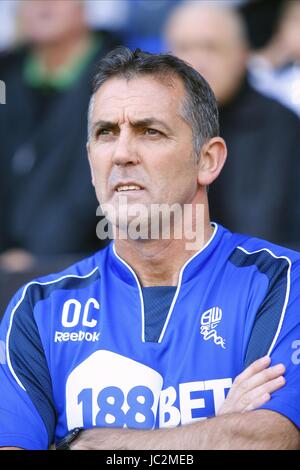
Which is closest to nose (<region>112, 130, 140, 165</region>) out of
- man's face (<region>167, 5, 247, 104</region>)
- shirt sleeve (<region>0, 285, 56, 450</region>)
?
shirt sleeve (<region>0, 285, 56, 450</region>)

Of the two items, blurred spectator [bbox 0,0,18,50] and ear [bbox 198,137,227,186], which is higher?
blurred spectator [bbox 0,0,18,50]

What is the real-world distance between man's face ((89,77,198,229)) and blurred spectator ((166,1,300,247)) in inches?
89.2

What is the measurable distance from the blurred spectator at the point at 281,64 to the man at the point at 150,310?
7.69 feet

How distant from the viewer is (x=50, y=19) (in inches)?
236

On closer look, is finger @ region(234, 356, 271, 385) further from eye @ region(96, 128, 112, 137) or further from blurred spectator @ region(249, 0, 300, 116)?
blurred spectator @ region(249, 0, 300, 116)

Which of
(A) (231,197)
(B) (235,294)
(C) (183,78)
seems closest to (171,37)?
(A) (231,197)

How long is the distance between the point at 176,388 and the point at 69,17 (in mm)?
3426

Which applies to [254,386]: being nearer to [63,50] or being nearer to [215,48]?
[215,48]

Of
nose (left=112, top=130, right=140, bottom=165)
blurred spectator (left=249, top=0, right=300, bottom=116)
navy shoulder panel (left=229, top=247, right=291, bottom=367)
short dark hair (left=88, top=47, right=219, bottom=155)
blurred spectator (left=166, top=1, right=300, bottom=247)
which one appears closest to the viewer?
navy shoulder panel (left=229, top=247, right=291, bottom=367)

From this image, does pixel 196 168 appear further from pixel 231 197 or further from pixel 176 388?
pixel 231 197

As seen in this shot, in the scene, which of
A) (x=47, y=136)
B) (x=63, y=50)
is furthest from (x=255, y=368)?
(x=63, y=50)

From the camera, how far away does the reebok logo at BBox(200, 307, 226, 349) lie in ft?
10.3

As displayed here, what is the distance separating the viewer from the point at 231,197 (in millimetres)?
5570
